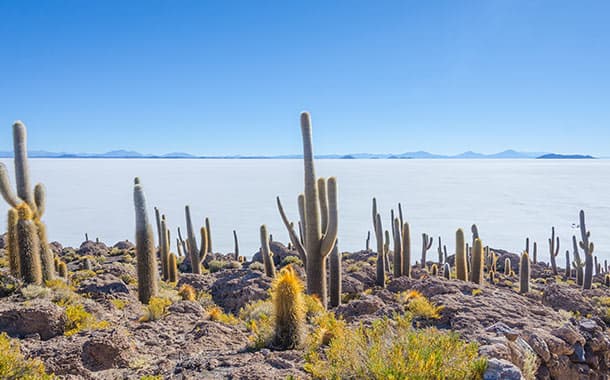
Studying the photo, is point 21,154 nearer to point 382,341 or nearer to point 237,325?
point 237,325

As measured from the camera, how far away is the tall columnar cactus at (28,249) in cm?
1080

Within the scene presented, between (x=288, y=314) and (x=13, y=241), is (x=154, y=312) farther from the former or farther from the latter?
(x=13, y=241)

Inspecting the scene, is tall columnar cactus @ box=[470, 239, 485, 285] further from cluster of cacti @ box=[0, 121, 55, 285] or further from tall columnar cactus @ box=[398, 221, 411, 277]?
cluster of cacti @ box=[0, 121, 55, 285]

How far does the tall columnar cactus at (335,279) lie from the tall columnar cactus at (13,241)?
8617mm

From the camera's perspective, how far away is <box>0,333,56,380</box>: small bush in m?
5.08

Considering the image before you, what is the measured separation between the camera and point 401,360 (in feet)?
15.4

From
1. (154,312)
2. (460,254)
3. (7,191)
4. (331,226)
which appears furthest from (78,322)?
(460,254)

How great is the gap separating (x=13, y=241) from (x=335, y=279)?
29.6 ft

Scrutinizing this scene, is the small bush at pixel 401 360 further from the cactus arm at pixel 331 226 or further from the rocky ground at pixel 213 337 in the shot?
the cactus arm at pixel 331 226

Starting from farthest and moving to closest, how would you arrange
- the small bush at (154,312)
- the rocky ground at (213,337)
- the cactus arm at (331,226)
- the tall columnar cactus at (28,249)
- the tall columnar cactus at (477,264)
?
the tall columnar cactus at (477,264) → the cactus arm at (331,226) → the tall columnar cactus at (28,249) → the small bush at (154,312) → the rocky ground at (213,337)

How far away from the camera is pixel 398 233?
18.2 metres

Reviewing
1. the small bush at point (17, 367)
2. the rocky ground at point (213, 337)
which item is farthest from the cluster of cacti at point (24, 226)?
the small bush at point (17, 367)

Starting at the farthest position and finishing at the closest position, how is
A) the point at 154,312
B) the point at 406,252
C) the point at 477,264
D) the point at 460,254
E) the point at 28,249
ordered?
1. the point at 406,252
2. the point at 460,254
3. the point at 477,264
4. the point at 28,249
5. the point at 154,312

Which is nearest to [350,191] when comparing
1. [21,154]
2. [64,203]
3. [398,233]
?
[64,203]
